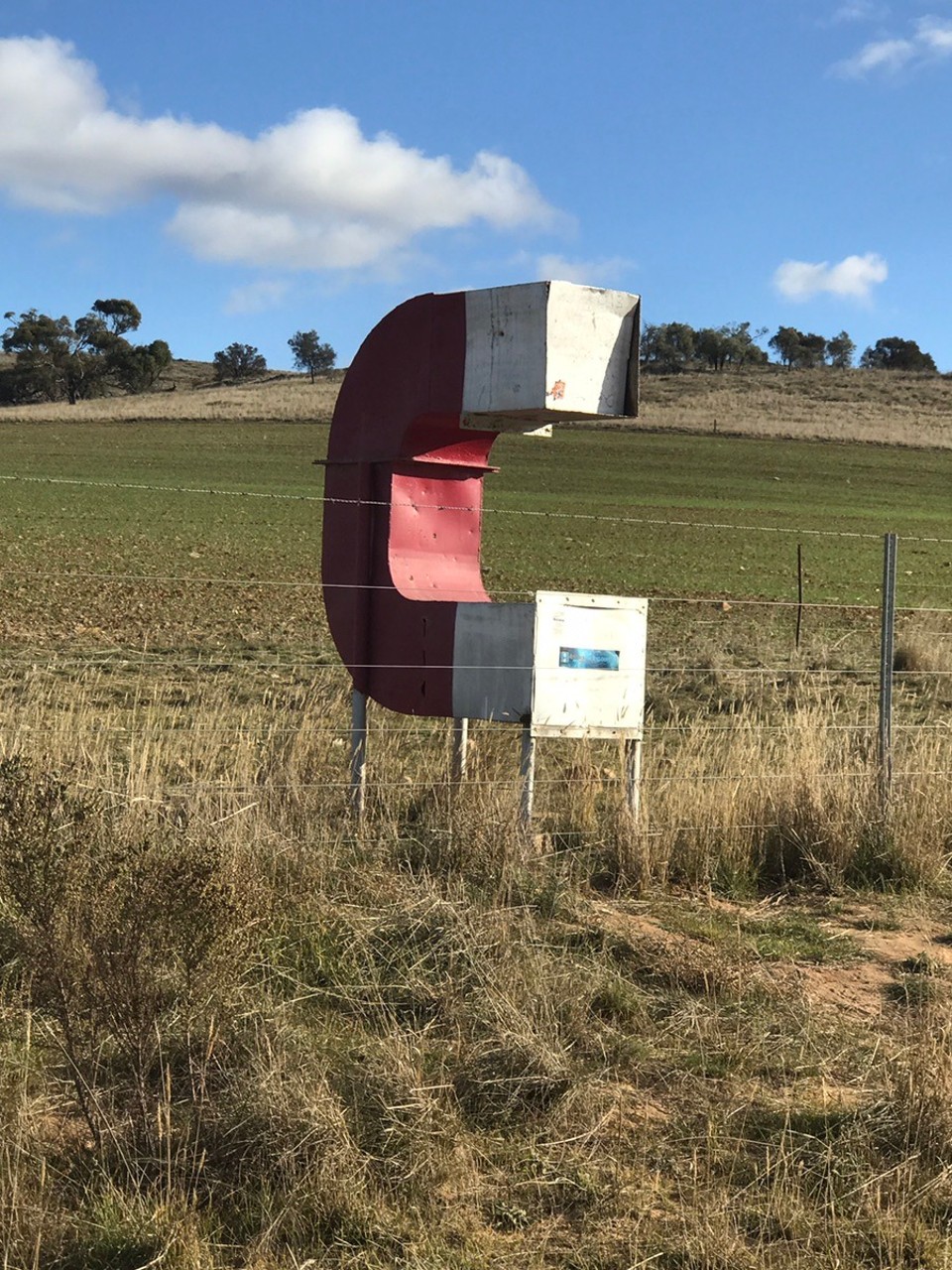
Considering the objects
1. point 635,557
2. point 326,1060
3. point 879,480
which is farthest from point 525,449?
point 326,1060

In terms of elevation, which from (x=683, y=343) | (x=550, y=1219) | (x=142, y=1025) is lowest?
(x=550, y=1219)

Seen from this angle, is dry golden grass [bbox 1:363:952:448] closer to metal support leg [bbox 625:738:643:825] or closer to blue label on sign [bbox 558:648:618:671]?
metal support leg [bbox 625:738:643:825]

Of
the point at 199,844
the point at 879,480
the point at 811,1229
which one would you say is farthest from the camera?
the point at 879,480

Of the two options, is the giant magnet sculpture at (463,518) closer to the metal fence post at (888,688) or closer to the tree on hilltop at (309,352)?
the metal fence post at (888,688)

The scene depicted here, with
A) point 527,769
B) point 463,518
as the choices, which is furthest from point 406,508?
point 527,769

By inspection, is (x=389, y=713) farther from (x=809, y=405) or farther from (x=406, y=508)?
(x=809, y=405)

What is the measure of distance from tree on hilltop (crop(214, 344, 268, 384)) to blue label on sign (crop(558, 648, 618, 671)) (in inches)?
4193

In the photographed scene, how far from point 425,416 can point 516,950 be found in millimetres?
2866

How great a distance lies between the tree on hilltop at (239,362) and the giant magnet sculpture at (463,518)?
105564 mm

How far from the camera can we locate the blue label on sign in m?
6.43

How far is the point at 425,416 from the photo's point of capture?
6.77 meters

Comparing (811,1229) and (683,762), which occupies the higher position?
(683,762)

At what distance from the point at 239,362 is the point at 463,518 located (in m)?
107

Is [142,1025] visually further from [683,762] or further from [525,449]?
[525,449]
